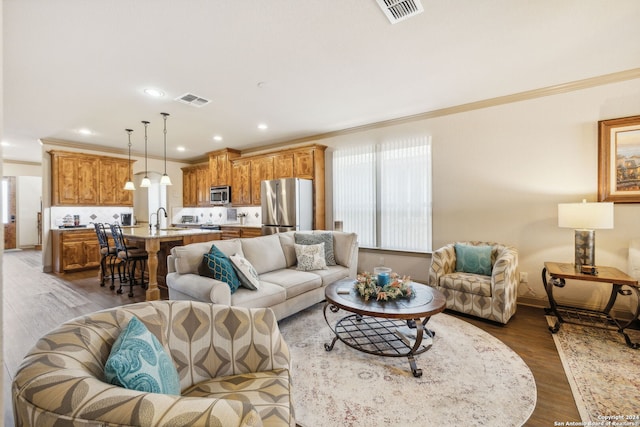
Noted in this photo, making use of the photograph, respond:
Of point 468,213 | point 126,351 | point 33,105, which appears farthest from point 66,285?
point 468,213

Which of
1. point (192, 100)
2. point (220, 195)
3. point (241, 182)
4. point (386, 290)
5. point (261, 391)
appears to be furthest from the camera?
point (220, 195)

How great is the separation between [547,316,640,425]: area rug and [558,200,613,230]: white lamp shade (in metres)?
1.06

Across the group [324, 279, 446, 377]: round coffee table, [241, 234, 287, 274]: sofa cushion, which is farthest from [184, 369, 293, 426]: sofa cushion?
[241, 234, 287, 274]: sofa cushion

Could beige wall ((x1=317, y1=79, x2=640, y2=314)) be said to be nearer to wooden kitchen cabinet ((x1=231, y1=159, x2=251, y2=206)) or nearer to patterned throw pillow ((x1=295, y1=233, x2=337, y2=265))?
patterned throw pillow ((x1=295, y1=233, x2=337, y2=265))

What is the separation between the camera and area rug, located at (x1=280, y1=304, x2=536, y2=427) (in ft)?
5.91

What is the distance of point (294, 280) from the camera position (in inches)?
128

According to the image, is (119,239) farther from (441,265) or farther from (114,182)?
(441,265)

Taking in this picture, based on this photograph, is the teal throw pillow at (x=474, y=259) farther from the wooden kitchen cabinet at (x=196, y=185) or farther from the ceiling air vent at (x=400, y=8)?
the wooden kitchen cabinet at (x=196, y=185)

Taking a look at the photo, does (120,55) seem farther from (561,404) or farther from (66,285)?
(561,404)

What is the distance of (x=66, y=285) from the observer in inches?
189

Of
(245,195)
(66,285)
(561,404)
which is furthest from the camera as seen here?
(245,195)

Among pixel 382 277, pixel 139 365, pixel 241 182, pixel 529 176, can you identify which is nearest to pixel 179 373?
Result: pixel 139 365

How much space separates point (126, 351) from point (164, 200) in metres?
7.68

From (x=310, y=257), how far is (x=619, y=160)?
3626 millimetres
